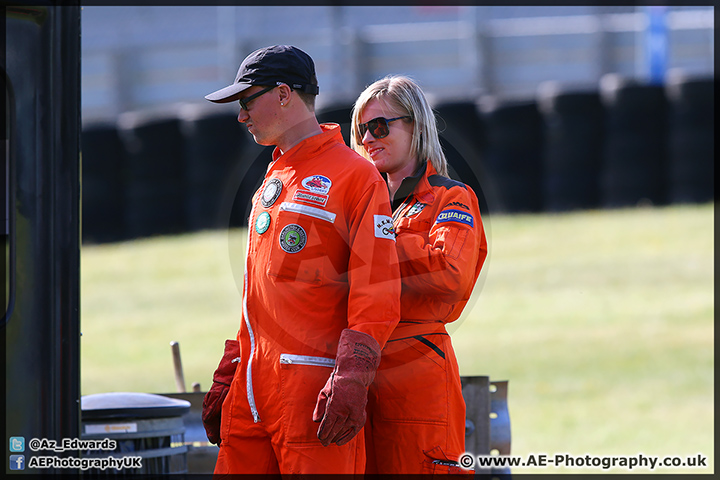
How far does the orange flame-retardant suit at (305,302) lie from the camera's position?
2.86 metres

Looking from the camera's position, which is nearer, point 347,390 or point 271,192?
point 347,390

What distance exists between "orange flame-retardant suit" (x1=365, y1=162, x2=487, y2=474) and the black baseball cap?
2.10ft

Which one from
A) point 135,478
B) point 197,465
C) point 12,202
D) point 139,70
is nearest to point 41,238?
point 12,202

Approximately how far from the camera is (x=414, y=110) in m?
3.37

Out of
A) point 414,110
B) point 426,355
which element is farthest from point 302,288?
point 414,110

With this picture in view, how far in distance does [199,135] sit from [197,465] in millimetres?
9823

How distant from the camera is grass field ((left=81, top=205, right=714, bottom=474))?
22.4 ft

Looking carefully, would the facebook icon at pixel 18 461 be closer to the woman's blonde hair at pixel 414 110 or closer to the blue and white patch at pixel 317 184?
the blue and white patch at pixel 317 184

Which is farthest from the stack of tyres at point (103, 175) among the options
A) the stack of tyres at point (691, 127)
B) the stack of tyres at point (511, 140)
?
the stack of tyres at point (691, 127)

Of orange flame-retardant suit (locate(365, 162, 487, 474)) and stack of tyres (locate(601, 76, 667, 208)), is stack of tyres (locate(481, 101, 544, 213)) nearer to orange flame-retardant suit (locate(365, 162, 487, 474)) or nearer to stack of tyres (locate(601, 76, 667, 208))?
stack of tyres (locate(601, 76, 667, 208))

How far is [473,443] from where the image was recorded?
402 centimetres

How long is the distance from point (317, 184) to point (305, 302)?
384 millimetres

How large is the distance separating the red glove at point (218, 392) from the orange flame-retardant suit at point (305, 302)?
0.47 feet

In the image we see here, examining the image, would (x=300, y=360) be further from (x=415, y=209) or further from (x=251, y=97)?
(x=251, y=97)
